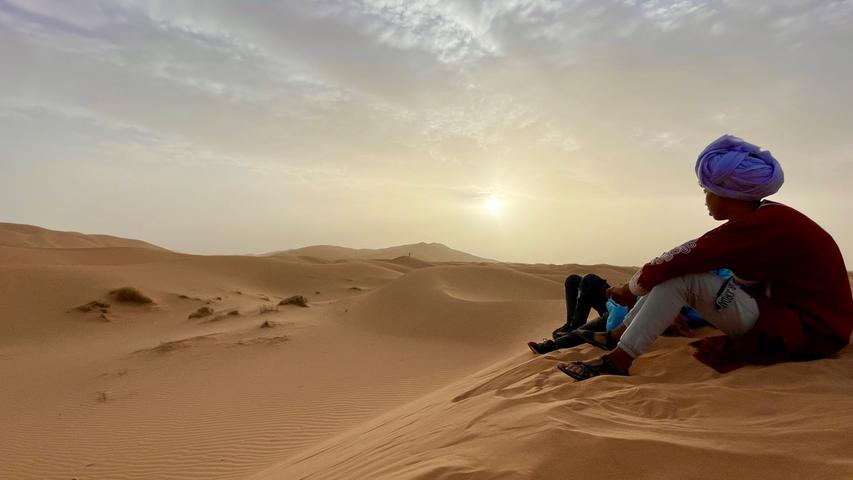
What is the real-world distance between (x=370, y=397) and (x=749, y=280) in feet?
13.8

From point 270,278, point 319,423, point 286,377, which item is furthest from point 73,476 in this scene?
point 270,278

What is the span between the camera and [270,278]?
877 inches

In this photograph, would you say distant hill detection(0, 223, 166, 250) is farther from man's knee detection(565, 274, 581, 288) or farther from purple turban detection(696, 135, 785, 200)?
purple turban detection(696, 135, 785, 200)

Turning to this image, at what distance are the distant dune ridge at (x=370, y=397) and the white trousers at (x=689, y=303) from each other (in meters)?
0.26

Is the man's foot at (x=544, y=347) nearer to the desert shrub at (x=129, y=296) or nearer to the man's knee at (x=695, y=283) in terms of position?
the man's knee at (x=695, y=283)

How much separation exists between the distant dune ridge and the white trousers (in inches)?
10.2

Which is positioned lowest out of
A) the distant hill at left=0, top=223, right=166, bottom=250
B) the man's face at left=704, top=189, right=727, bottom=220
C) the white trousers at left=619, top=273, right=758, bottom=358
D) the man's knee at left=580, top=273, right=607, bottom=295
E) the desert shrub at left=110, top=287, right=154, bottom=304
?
the desert shrub at left=110, top=287, right=154, bottom=304

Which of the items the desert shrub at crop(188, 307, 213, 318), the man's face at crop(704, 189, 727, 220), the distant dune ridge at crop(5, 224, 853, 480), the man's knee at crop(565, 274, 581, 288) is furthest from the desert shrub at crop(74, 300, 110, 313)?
the man's face at crop(704, 189, 727, 220)

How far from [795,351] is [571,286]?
2379 mm

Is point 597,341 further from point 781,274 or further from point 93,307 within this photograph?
point 93,307

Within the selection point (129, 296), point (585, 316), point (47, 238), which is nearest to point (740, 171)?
point (585, 316)

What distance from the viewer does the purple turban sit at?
309 centimetres

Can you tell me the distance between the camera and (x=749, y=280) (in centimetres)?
321

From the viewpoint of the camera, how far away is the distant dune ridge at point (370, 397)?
198 cm
